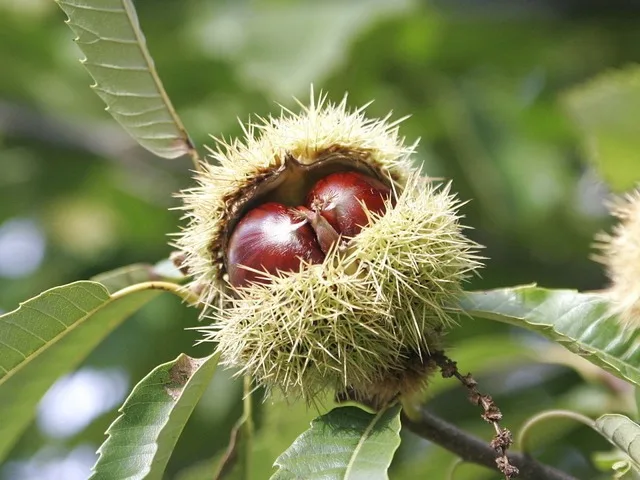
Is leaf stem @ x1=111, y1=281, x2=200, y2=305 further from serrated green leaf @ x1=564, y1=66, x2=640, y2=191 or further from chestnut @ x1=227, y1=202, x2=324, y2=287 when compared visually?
serrated green leaf @ x1=564, y1=66, x2=640, y2=191

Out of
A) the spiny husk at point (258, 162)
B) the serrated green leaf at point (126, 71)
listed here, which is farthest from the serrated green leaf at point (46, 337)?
the serrated green leaf at point (126, 71)

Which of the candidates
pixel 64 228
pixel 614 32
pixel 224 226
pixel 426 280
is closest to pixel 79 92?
pixel 64 228

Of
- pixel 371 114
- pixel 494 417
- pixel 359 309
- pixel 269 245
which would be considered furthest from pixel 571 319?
pixel 371 114

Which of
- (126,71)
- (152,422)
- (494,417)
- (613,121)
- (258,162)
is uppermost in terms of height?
(126,71)

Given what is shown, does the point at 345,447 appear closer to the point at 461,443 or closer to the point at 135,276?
the point at 461,443

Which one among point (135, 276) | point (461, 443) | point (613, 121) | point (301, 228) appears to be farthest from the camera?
point (613, 121)

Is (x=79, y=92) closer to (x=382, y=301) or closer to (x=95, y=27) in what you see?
Answer: (x=95, y=27)
